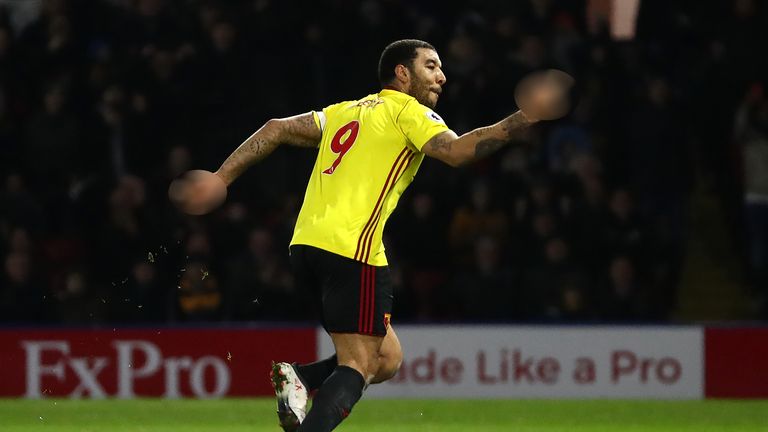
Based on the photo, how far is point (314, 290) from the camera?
6.89 metres

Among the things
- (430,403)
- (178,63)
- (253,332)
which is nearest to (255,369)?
(253,332)

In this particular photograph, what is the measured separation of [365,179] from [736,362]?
276 inches

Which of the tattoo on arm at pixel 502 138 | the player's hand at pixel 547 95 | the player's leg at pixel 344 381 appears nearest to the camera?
the player's hand at pixel 547 95

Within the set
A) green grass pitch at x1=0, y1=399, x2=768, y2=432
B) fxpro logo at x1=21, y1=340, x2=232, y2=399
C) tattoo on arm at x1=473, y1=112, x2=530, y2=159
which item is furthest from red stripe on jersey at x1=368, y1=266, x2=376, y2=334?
fxpro logo at x1=21, y1=340, x2=232, y2=399

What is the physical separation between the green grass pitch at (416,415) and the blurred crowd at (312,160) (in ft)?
3.74

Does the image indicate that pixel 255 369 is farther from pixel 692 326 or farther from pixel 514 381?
pixel 692 326

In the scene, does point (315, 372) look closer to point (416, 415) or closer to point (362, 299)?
point (362, 299)

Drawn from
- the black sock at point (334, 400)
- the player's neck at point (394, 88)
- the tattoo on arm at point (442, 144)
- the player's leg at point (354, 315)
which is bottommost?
the black sock at point (334, 400)

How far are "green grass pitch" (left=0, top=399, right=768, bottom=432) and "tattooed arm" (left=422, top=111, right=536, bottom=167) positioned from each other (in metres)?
3.52

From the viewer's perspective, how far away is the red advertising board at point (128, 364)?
1259 cm

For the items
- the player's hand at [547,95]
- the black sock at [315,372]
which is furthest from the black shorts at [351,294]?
the player's hand at [547,95]

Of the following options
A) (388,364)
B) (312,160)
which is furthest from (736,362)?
(388,364)

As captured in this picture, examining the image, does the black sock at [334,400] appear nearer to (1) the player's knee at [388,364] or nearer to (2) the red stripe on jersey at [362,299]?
(2) the red stripe on jersey at [362,299]

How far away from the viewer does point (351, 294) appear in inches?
259
